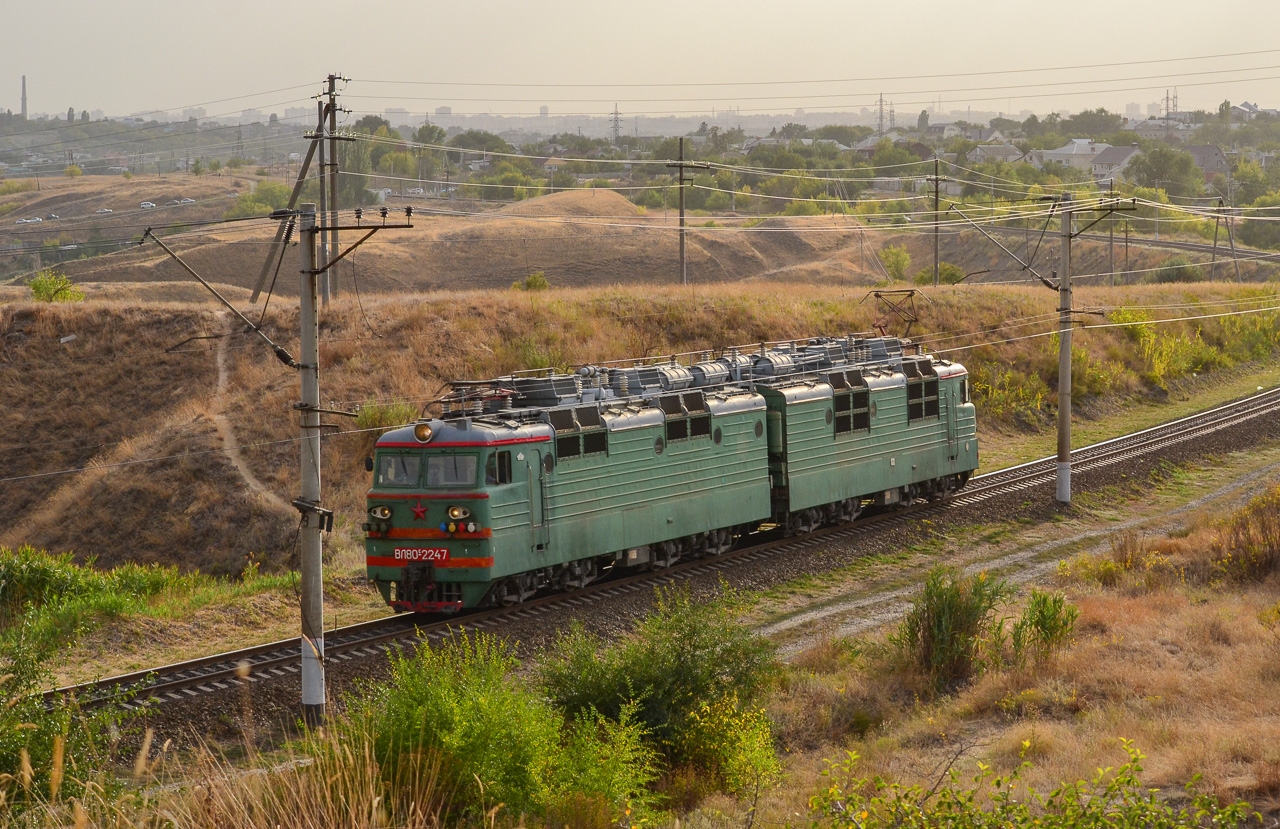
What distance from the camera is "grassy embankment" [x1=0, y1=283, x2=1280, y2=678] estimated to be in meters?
36.7

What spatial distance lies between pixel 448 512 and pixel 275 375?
25.8 meters

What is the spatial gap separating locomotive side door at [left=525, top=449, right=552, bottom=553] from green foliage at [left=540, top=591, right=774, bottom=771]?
5.09 metres

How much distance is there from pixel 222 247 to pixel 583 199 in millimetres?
36577

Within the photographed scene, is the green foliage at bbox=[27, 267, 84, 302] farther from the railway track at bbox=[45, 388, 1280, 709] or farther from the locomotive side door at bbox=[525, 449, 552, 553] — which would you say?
the locomotive side door at bbox=[525, 449, 552, 553]

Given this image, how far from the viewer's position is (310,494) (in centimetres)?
1620

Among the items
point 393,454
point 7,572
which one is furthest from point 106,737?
point 7,572

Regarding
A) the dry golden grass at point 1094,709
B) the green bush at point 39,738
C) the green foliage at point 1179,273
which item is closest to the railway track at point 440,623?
the green bush at point 39,738

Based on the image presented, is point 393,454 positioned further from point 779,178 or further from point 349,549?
point 779,178

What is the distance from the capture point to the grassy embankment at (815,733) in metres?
10.1

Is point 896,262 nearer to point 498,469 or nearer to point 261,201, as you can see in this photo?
point 261,201

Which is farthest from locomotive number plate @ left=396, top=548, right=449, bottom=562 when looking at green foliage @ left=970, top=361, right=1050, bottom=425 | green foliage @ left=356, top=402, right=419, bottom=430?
green foliage @ left=970, top=361, right=1050, bottom=425

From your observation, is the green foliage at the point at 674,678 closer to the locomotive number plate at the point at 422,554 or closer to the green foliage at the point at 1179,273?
the locomotive number plate at the point at 422,554

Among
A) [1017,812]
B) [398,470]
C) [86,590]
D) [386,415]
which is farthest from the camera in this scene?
[386,415]

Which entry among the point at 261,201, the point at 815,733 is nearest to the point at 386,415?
the point at 815,733
